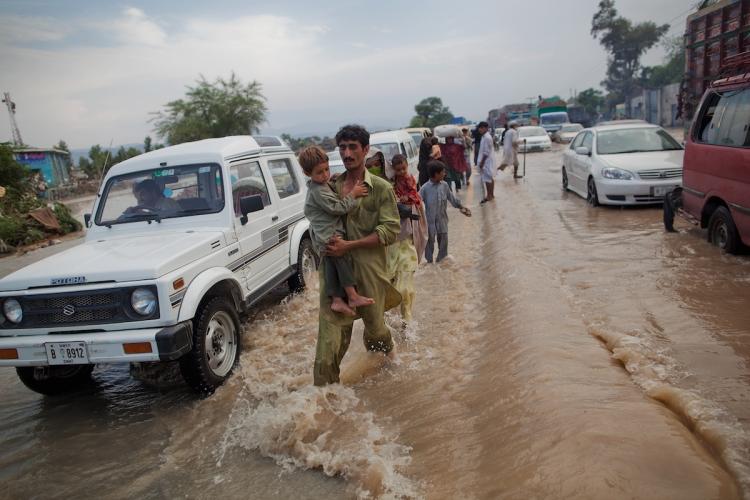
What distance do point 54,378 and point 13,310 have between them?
0.84 m

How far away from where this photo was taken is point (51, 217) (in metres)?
16.1

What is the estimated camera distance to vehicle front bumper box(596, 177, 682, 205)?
28.5 ft

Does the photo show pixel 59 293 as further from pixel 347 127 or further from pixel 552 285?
pixel 552 285

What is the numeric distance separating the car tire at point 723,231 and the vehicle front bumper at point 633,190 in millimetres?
2673

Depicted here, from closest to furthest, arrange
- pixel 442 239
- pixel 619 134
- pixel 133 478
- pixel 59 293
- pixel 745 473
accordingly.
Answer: pixel 745 473 → pixel 133 478 → pixel 59 293 → pixel 442 239 → pixel 619 134

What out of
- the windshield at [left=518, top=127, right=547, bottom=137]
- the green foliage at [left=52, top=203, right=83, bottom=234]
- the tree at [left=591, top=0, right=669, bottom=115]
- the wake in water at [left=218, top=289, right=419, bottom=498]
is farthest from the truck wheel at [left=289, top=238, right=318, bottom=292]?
the tree at [left=591, top=0, right=669, bottom=115]

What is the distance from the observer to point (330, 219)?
3314 mm

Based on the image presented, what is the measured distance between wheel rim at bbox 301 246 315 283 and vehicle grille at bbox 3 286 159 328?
297 cm

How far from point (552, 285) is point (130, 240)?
14.2 feet

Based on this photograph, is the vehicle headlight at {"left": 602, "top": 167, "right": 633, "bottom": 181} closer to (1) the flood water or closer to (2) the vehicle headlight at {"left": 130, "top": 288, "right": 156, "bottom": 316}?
(1) the flood water

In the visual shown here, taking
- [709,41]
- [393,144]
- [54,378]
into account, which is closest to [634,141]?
[709,41]

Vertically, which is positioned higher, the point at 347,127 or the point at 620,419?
the point at 347,127

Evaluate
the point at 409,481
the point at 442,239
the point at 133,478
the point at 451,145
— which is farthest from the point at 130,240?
the point at 451,145

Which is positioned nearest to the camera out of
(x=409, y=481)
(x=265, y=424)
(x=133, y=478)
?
(x=409, y=481)
